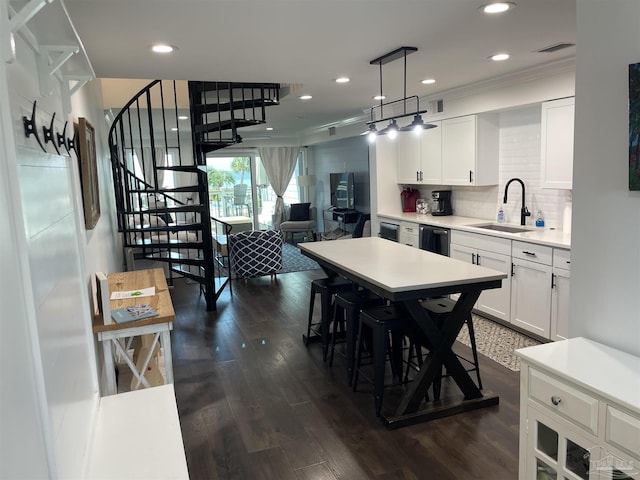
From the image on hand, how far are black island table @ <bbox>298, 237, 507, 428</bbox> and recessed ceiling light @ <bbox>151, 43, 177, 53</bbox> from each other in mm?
1878

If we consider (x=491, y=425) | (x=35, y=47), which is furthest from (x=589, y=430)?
(x=35, y=47)

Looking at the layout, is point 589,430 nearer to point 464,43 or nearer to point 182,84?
point 464,43

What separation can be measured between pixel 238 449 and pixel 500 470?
4.67ft

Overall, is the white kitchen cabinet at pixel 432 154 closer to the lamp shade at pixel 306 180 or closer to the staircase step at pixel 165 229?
the staircase step at pixel 165 229

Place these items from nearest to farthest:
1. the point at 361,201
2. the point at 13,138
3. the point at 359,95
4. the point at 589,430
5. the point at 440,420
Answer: the point at 13,138
the point at 589,430
the point at 440,420
the point at 359,95
the point at 361,201

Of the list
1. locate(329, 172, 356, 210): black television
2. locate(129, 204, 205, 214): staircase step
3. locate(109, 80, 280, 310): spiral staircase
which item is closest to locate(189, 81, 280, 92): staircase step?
locate(109, 80, 280, 310): spiral staircase

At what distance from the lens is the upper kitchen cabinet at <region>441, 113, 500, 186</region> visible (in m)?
5.08

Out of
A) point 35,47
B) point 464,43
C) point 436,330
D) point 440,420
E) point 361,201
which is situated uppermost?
point 464,43

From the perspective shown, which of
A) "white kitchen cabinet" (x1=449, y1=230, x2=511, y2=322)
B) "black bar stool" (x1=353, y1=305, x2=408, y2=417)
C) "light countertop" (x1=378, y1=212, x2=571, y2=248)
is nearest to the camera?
"black bar stool" (x1=353, y1=305, x2=408, y2=417)

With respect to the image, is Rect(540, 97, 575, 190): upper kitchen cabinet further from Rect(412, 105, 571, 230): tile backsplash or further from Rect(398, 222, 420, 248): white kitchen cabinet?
Rect(398, 222, 420, 248): white kitchen cabinet

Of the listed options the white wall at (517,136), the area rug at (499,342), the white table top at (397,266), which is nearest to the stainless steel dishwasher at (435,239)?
the white wall at (517,136)

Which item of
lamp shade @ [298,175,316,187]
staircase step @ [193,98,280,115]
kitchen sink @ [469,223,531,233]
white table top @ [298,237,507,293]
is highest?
staircase step @ [193,98,280,115]

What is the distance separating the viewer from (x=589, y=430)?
1632mm

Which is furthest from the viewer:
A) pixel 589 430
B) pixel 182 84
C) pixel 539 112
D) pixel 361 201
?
pixel 361 201
